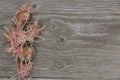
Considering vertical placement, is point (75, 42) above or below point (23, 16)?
below

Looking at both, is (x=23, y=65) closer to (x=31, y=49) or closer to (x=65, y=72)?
(x=31, y=49)

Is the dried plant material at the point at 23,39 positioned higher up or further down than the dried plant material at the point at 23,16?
further down

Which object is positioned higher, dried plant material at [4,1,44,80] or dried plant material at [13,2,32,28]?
dried plant material at [13,2,32,28]

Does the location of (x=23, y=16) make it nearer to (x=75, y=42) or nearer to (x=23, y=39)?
(x=23, y=39)

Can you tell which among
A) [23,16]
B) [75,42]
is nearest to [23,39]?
[23,16]
